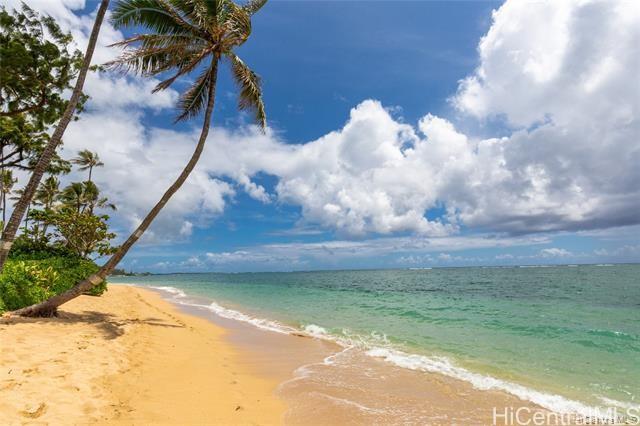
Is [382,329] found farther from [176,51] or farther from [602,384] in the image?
[176,51]

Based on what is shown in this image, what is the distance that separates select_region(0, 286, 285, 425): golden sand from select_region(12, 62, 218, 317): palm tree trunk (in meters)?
0.68

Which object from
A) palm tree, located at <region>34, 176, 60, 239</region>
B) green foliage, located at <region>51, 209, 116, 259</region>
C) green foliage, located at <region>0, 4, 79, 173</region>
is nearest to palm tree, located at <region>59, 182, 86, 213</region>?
palm tree, located at <region>34, 176, 60, 239</region>

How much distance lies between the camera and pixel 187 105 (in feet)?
47.8

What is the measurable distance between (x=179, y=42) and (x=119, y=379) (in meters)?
11.4

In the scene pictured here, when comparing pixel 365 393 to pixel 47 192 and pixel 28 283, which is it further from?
pixel 47 192

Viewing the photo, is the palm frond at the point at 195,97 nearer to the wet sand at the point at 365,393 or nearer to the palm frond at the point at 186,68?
the palm frond at the point at 186,68

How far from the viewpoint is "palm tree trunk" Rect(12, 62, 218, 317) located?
10.8 m

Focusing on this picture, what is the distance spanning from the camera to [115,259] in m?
11.2

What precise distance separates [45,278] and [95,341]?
6061 mm

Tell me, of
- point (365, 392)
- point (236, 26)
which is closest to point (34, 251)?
point (236, 26)

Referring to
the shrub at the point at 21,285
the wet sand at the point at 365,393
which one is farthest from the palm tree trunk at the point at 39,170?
the wet sand at the point at 365,393

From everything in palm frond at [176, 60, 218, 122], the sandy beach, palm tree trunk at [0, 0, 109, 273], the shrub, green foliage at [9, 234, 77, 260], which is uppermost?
palm frond at [176, 60, 218, 122]

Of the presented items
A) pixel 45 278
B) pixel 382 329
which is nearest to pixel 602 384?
pixel 382 329

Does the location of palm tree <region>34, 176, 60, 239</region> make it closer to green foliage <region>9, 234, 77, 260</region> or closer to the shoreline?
green foliage <region>9, 234, 77, 260</region>
